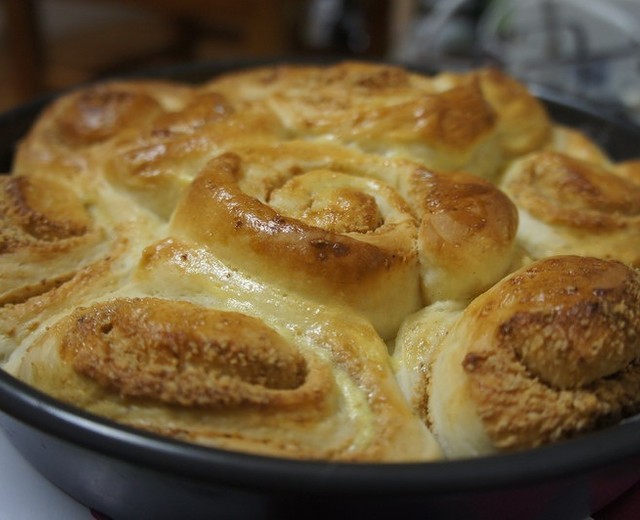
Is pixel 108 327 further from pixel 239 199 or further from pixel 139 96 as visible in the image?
pixel 139 96

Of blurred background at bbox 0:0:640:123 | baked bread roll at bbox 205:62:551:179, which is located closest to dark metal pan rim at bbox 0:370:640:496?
baked bread roll at bbox 205:62:551:179

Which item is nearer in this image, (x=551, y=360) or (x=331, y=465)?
(x=331, y=465)

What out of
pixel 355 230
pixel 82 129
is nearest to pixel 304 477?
pixel 355 230

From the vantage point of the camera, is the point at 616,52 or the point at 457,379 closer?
the point at 457,379

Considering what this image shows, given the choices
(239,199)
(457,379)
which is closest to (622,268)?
(457,379)

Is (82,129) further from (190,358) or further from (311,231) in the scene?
(190,358)

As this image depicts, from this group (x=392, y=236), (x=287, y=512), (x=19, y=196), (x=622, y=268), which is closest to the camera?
(x=287, y=512)

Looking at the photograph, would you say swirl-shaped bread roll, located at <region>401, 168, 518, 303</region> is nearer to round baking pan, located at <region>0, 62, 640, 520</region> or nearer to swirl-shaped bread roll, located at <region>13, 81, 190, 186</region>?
round baking pan, located at <region>0, 62, 640, 520</region>
